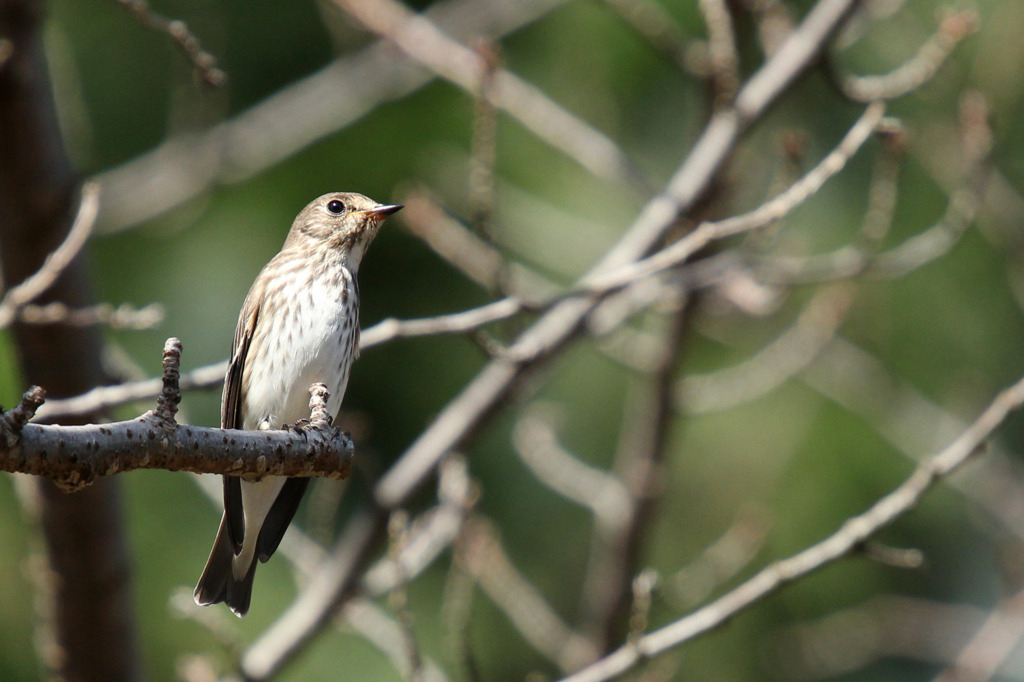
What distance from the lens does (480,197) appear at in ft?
11.1

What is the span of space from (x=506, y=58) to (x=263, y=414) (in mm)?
3466

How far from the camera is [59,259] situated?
3.35 meters

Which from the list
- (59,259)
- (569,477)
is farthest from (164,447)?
(569,477)

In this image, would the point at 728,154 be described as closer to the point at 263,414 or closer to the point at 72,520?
the point at 263,414

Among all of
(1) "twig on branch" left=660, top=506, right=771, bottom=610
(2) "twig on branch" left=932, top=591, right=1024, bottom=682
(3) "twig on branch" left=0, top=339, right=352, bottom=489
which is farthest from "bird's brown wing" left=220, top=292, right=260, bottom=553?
(2) "twig on branch" left=932, top=591, right=1024, bottom=682

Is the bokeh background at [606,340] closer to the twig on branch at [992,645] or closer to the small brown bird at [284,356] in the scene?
the twig on branch at [992,645]

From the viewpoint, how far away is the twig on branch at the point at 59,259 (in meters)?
3.11

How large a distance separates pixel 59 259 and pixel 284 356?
2.27ft

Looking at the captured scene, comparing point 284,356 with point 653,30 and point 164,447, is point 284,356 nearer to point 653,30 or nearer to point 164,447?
point 164,447

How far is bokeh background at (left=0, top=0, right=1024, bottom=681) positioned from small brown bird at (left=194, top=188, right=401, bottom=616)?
1.28 meters

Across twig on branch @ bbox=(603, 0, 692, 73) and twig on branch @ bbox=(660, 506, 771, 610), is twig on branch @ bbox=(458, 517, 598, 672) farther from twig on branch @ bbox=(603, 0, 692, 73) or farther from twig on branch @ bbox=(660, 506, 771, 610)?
twig on branch @ bbox=(603, 0, 692, 73)

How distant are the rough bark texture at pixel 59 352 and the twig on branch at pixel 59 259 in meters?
0.10

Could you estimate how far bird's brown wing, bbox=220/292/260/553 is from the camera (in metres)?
3.28

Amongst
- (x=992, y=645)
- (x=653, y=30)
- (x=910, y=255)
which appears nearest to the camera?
(x=910, y=255)
